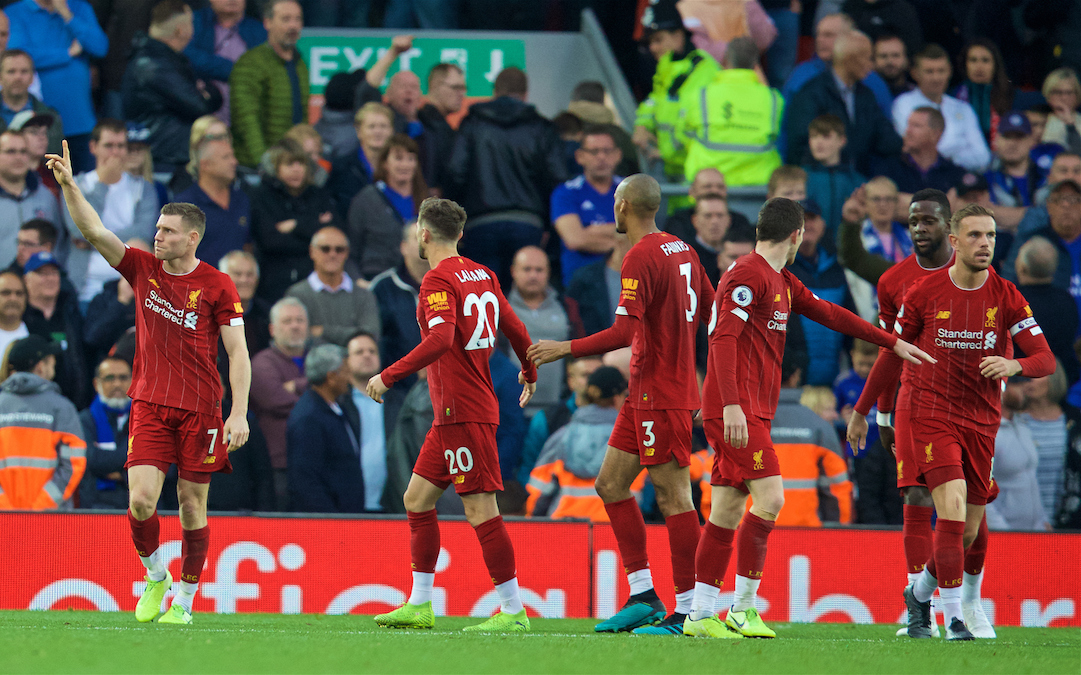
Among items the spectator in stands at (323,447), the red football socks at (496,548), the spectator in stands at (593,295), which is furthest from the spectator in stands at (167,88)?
the red football socks at (496,548)

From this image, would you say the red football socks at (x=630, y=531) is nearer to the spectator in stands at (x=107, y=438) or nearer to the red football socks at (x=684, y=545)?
the red football socks at (x=684, y=545)

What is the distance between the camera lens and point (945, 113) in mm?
13391

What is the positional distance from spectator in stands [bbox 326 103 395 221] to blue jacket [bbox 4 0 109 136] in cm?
252

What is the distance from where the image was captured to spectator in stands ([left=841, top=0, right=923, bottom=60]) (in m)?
13.9

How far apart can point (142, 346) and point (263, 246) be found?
420cm

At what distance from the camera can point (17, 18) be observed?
1244cm

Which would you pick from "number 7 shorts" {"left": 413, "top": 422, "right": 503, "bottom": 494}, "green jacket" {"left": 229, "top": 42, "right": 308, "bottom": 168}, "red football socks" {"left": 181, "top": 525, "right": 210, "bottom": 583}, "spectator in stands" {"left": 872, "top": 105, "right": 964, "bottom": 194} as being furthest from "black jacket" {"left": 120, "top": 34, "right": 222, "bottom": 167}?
"spectator in stands" {"left": 872, "top": 105, "right": 964, "bottom": 194}

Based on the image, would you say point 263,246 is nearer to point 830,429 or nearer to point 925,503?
point 830,429

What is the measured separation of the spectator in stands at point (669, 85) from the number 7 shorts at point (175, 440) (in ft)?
22.2

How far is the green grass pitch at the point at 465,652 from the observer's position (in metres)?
5.42

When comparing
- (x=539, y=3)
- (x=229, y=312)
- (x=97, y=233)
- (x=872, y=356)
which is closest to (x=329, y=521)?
(x=229, y=312)

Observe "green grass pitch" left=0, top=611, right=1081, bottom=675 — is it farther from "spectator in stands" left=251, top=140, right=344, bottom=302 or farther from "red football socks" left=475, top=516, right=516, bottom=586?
"spectator in stands" left=251, top=140, right=344, bottom=302

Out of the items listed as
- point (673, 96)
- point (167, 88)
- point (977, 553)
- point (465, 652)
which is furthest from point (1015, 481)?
point (167, 88)

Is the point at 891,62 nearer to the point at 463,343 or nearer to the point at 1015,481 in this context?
the point at 1015,481
